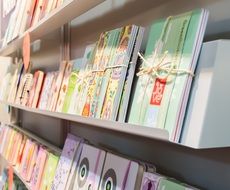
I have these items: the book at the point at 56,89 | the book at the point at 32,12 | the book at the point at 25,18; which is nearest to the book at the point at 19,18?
the book at the point at 25,18

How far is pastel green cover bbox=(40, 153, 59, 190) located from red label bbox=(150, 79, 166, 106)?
83 centimetres

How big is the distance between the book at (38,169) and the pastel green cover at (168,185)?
873 mm

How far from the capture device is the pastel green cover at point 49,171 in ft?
4.79

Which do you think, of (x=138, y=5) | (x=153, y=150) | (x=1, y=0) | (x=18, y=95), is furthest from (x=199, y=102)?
(x=1, y=0)

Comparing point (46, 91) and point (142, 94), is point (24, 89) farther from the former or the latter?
point (142, 94)

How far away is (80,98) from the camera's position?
1183 millimetres

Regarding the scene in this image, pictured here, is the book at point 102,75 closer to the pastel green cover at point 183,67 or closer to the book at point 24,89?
the pastel green cover at point 183,67

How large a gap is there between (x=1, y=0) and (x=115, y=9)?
230cm

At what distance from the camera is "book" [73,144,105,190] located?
109 cm

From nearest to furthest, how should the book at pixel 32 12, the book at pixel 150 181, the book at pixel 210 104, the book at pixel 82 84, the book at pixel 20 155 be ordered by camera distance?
the book at pixel 210 104, the book at pixel 150 181, the book at pixel 82 84, the book at pixel 32 12, the book at pixel 20 155

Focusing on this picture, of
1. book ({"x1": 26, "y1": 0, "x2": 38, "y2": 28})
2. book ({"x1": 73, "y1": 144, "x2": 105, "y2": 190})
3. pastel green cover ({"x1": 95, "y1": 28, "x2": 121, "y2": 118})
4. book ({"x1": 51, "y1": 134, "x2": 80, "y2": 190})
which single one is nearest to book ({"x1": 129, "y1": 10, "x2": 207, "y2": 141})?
pastel green cover ({"x1": 95, "y1": 28, "x2": 121, "y2": 118})

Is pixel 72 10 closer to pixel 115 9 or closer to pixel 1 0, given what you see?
pixel 115 9

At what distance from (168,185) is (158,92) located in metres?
0.24

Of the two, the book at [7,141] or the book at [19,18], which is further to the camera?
the book at [7,141]
